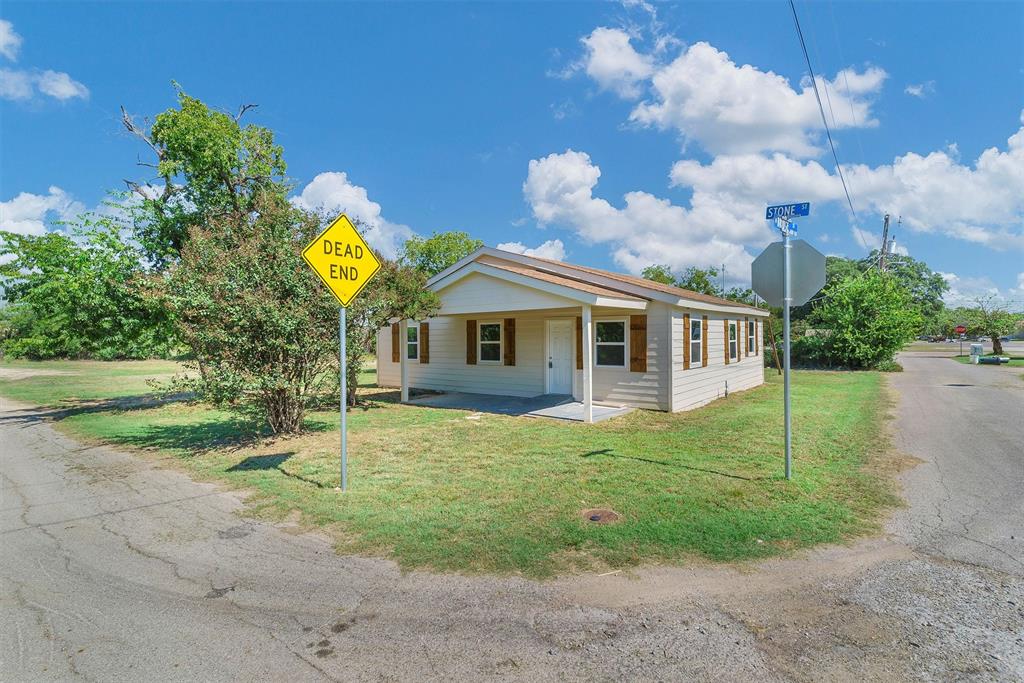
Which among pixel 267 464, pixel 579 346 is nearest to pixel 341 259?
pixel 267 464

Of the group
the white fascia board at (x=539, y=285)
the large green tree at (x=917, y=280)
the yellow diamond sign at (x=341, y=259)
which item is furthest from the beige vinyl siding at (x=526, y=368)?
the large green tree at (x=917, y=280)

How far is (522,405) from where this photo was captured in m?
12.0

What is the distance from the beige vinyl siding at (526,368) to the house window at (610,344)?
0.16 m

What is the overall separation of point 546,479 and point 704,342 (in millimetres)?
8564

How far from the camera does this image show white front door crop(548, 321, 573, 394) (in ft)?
43.0

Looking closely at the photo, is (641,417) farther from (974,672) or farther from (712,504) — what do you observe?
(974,672)

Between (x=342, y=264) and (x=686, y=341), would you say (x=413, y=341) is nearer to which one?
(x=686, y=341)

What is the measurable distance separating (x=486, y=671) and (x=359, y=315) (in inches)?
320

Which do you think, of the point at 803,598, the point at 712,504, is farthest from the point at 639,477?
the point at 803,598

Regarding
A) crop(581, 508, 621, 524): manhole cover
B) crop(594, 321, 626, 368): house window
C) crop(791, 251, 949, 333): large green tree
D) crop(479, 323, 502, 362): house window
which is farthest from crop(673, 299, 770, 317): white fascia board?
crop(791, 251, 949, 333): large green tree

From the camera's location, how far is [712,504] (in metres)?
4.97

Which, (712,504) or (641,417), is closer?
(712,504)

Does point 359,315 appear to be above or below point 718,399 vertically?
above

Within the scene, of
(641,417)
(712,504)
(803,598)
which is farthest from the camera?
(641,417)
